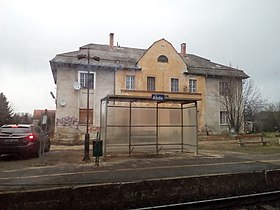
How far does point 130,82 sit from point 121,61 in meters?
2.45

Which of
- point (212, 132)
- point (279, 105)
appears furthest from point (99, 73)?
point (279, 105)

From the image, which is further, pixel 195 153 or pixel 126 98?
pixel 195 153

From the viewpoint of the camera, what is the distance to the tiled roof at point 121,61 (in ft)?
97.6

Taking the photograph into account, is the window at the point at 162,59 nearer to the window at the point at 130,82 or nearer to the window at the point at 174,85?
the window at the point at 174,85

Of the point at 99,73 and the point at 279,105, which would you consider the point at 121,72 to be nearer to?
the point at 99,73

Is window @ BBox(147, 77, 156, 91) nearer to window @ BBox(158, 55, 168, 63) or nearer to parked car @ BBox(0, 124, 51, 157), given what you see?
window @ BBox(158, 55, 168, 63)

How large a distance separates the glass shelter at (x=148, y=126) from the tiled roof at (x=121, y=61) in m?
13.9

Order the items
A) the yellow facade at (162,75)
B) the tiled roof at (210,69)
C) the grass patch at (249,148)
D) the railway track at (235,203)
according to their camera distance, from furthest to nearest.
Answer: the tiled roof at (210,69) < the yellow facade at (162,75) < the grass patch at (249,148) < the railway track at (235,203)

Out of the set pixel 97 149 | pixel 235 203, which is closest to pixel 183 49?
pixel 97 149

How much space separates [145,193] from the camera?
7.70 meters

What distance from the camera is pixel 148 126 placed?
16984mm

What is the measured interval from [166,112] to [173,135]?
1471 mm

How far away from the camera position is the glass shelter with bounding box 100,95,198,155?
51.8ft

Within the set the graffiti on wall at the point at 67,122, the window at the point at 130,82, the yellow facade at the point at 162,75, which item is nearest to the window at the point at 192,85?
the yellow facade at the point at 162,75
